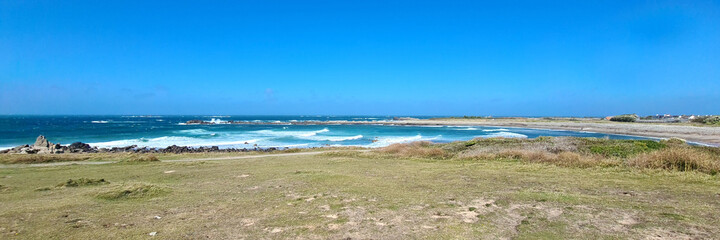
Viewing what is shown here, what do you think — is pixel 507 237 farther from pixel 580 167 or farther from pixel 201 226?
pixel 580 167

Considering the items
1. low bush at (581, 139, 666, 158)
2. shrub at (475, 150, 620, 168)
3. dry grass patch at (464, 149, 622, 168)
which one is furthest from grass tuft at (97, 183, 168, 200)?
low bush at (581, 139, 666, 158)

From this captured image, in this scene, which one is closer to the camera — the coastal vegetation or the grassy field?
the grassy field

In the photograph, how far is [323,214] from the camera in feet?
25.6

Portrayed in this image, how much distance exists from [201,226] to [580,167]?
1505 centimetres

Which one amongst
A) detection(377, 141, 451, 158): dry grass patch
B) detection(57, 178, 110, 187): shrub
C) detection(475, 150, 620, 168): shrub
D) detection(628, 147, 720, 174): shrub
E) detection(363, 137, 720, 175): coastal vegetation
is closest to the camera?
detection(57, 178, 110, 187): shrub

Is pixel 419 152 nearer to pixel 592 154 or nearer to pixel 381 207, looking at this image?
pixel 592 154

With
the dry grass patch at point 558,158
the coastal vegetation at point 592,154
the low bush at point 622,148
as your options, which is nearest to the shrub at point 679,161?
the coastal vegetation at point 592,154

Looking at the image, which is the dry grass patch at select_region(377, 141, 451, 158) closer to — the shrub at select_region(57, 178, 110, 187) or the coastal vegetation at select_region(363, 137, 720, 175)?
the coastal vegetation at select_region(363, 137, 720, 175)

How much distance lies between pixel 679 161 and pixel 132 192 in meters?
19.1

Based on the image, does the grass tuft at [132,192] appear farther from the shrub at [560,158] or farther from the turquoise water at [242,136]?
the turquoise water at [242,136]

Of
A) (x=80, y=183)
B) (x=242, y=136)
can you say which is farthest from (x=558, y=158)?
(x=242, y=136)

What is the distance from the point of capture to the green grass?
6488 millimetres

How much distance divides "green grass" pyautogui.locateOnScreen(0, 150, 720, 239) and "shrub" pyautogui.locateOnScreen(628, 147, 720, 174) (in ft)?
3.46

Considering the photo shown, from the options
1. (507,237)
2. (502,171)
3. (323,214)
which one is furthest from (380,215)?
(502,171)
